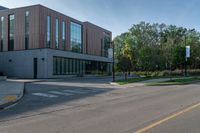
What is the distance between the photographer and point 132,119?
31.6 ft

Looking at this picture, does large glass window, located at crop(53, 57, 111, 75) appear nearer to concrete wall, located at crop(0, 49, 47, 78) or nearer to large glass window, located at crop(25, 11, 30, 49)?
concrete wall, located at crop(0, 49, 47, 78)

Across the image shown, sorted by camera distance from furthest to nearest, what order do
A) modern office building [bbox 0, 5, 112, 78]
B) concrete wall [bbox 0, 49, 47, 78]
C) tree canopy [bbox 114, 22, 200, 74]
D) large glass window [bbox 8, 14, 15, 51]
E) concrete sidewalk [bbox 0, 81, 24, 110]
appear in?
tree canopy [bbox 114, 22, 200, 74], large glass window [bbox 8, 14, 15, 51], modern office building [bbox 0, 5, 112, 78], concrete wall [bbox 0, 49, 47, 78], concrete sidewalk [bbox 0, 81, 24, 110]

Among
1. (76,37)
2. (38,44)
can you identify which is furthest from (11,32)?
(76,37)

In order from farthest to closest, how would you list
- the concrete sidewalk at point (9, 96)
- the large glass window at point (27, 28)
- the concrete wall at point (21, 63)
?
the large glass window at point (27, 28) → the concrete wall at point (21, 63) → the concrete sidewalk at point (9, 96)

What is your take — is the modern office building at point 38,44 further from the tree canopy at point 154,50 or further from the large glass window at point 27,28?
the tree canopy at point 154,50

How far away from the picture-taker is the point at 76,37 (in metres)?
62.6

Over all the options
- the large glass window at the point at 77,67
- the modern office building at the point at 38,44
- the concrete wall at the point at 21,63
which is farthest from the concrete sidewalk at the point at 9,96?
the large glass window at the point at 77,67

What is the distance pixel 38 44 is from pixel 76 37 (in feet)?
45.6

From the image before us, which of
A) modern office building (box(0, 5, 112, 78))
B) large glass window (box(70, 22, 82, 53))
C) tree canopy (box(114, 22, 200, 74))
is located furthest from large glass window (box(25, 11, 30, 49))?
tree canopy (box(114, 22, 200, 74))

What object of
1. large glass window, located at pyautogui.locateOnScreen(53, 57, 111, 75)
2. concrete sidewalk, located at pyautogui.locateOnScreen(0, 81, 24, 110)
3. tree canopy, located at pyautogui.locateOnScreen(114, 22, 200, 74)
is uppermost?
tree canopy, located at pyautogui.locateOnScreen(114, 22, 200, 74)

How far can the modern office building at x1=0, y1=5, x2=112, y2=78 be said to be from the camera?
161ft

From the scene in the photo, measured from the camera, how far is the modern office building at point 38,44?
4916 centimetres

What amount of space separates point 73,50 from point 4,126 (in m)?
52.8

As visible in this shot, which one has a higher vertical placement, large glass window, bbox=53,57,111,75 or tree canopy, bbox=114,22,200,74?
tree canopy, bbox=114,22,200,74
